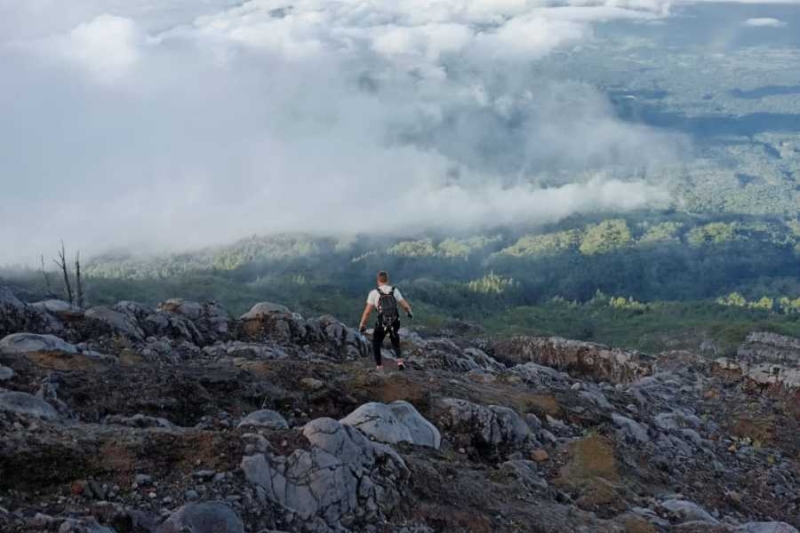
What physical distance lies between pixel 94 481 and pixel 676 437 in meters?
18.5

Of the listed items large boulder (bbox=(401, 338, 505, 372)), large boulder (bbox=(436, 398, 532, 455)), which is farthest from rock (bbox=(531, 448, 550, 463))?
large boulder (bbox=(401, 338, 505, 372))

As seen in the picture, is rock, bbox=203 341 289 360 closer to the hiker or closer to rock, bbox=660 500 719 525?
the hiker

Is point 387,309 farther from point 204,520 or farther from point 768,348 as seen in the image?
point 768,348

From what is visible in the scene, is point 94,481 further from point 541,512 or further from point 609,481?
point 609,481

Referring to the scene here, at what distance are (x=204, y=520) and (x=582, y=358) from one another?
3915 centimetres

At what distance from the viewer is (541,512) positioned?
15883mm

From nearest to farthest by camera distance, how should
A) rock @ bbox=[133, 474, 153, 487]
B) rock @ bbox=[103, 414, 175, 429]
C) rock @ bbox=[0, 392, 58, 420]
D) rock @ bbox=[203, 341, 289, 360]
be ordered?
1. rock @ bbox=[133, 474, 153, 487]
2. rock @ bbox=[0, 392, 58, 420]
3. rock @ bbox=[103, 414, 175, 429]
4. rock @ bbox=[203, 341, 289, 360]

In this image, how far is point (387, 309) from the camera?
2222 cm

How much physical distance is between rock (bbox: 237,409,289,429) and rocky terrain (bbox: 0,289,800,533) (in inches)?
3.5

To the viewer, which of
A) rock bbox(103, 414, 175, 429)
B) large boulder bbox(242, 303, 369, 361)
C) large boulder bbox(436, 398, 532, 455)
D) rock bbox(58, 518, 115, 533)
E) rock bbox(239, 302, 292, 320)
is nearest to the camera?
rock bbox(58, 518, 115, 533)

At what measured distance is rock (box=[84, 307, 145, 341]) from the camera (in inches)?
1030

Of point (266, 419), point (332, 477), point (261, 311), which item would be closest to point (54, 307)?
point (261, 311)

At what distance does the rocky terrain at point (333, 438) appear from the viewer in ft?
42.5

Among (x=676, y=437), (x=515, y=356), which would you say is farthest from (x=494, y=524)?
(x=515, y=356)
